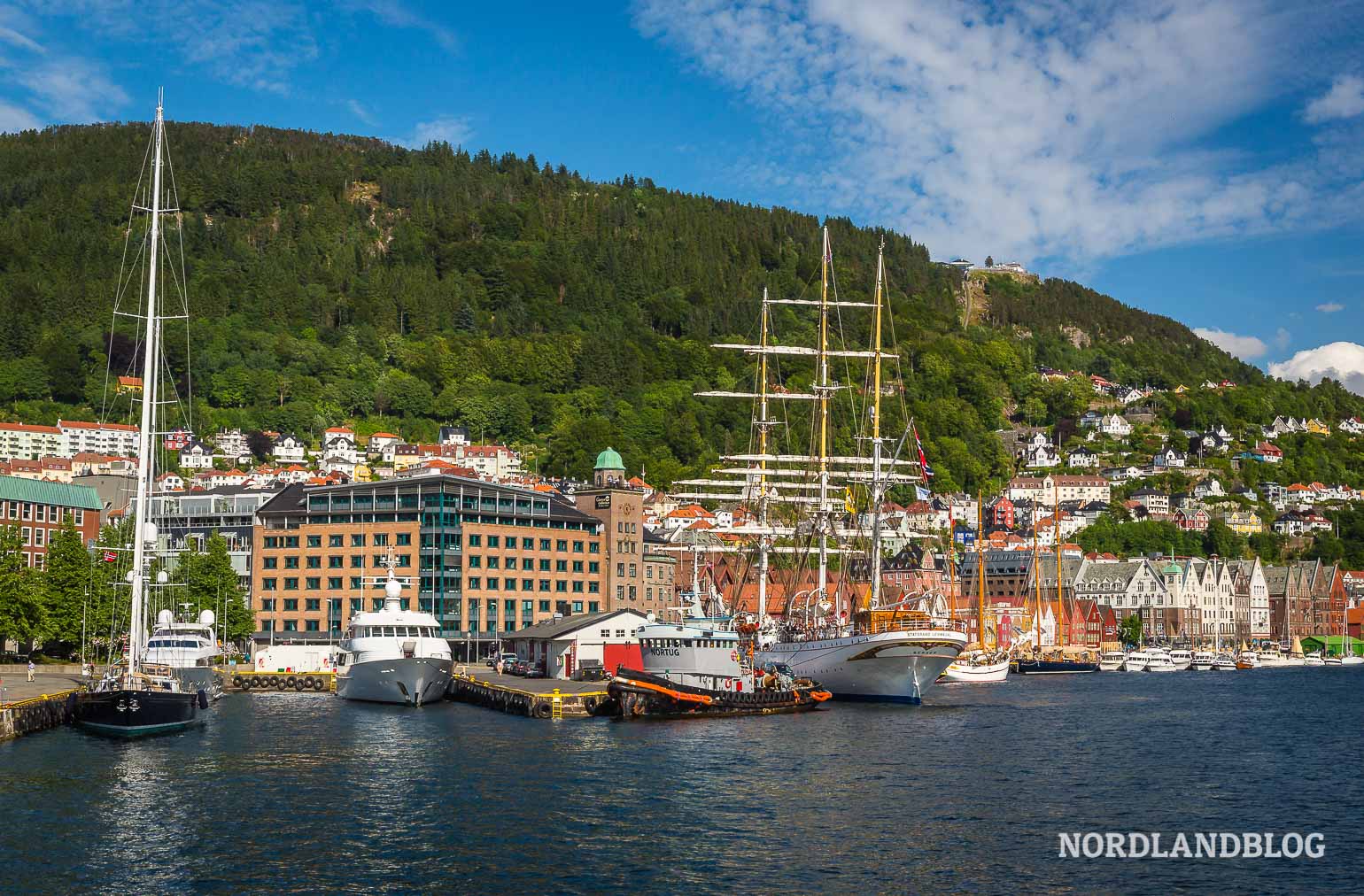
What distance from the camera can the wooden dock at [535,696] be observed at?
86250 millimetres

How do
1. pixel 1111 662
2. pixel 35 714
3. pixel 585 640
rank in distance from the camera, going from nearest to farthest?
pixel 35 714 < pixel 585 640 < pixel 1111 662

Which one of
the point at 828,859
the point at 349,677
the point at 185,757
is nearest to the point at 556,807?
the point at 828,859

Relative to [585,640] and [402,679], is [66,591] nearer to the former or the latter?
[402,679]

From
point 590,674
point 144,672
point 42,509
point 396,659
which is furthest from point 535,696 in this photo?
point 42,509

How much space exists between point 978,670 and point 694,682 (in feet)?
214

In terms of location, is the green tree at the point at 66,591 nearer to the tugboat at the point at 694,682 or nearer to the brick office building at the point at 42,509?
the tugboat at the point at 694,682

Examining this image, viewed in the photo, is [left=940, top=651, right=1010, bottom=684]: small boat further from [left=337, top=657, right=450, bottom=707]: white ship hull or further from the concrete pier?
the concrete pier

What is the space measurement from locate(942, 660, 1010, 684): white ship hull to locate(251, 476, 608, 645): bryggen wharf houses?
40.4m

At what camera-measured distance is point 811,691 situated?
94.9m

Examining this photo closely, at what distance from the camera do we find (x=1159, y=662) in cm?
19075

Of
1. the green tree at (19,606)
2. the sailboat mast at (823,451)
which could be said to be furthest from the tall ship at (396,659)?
the sailboat mast at (823,451)

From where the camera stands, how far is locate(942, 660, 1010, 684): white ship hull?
14400 cm

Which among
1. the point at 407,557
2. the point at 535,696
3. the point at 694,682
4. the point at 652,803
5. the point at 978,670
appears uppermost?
the point at 407,557

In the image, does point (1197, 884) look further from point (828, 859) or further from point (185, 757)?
point (185, 757)
